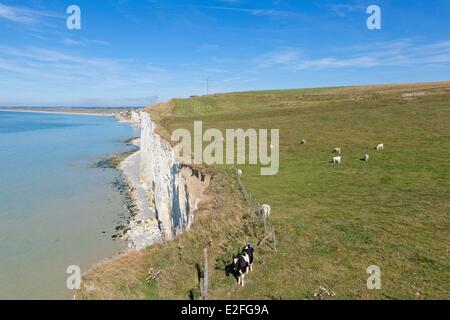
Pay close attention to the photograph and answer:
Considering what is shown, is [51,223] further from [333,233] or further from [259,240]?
[333,233]

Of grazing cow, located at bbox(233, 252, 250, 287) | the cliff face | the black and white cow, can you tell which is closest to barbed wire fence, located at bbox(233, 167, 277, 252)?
the black and white cow

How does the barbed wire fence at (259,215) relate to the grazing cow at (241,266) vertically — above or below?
above

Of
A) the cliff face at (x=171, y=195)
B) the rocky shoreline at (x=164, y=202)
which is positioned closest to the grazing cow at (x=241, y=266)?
the rocky shoreline at (x=164, y=202)

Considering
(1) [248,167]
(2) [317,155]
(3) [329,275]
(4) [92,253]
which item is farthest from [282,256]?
(4) [92,253]

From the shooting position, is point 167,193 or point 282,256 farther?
point 167,193

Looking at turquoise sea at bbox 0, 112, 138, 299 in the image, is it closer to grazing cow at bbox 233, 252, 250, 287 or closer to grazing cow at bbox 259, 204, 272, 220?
grazing cow at bbox 259, 204, 272, 220

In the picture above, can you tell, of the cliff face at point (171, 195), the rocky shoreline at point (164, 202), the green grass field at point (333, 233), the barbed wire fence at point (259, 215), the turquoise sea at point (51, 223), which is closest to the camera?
the green grass field at point (333, 233)

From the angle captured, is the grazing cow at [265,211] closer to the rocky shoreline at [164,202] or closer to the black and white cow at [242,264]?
the black and white cow at [242,264]
